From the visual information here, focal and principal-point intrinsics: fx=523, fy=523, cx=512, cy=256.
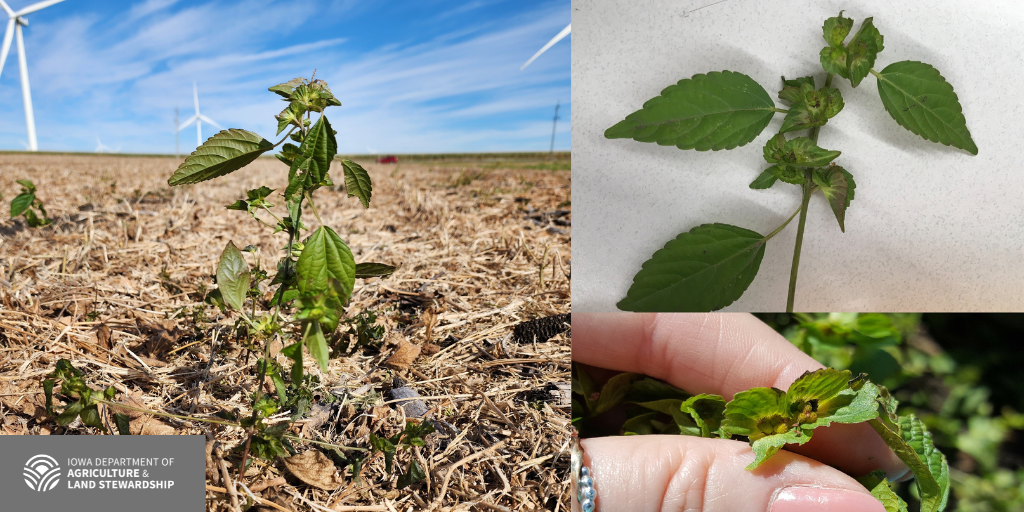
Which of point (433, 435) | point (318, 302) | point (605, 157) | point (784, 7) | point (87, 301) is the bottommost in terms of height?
point (433, 435)

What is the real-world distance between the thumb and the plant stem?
0.89 metres

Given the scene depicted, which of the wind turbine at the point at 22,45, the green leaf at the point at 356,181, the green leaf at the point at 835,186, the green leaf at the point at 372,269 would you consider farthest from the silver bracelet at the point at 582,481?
the wind turbine at the point at 22,45

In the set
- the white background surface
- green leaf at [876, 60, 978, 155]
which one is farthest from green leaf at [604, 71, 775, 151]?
green leaf at [876, 60, 978, 155]

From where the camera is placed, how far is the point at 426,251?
213 cm

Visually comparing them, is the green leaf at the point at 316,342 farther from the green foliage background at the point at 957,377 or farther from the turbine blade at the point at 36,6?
the turbine blade at the point at 36,6

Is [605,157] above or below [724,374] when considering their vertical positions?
above

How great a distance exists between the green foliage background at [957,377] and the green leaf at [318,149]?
153cm

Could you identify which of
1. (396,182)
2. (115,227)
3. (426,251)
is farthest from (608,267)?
(396,182)

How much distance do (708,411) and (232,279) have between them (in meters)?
1.16

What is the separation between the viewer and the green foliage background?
4.84ft

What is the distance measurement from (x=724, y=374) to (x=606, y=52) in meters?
1.10

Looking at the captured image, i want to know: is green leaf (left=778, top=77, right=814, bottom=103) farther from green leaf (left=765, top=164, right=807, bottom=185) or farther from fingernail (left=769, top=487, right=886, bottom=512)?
fingernail (left=769, top=487, right=886, bottom=512)

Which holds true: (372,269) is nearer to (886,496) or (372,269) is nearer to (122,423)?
(122,423)

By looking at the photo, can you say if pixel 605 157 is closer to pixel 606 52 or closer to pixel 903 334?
pixel 606 52
